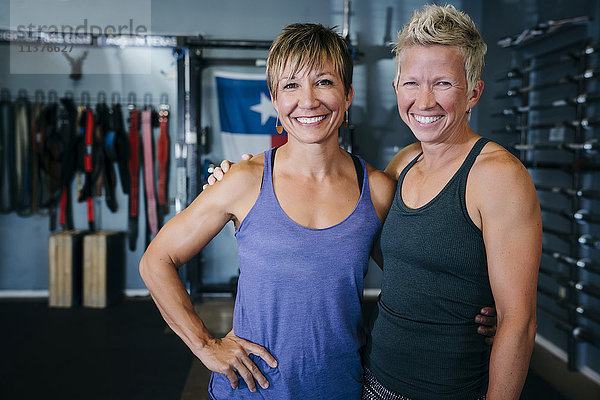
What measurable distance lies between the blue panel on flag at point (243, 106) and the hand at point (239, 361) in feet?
11.2

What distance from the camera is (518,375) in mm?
1050

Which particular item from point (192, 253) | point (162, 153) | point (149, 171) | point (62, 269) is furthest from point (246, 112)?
point (192, 253)

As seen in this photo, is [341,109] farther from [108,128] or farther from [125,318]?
[108,128]

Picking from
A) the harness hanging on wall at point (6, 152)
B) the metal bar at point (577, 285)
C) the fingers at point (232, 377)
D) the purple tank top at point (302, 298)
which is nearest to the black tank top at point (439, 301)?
the purple tank top at point (302, 298)

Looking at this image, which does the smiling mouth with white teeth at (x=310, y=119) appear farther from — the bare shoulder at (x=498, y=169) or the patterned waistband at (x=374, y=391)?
the patterned waistband at (x=374, y=391)

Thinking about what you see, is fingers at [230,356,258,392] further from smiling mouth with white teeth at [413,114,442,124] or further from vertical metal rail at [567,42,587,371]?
vertical metal rail at [567,42,587,371]

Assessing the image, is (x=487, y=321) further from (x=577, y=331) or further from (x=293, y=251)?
(x=577, y=331)

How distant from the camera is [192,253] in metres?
1.31

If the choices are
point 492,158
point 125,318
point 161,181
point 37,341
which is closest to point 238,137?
point 161,181

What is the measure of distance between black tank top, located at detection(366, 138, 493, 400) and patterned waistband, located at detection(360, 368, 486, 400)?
17 mm

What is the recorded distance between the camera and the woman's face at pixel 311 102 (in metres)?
1.22

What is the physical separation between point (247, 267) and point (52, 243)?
3.83 meters

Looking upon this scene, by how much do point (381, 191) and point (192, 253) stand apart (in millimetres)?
577

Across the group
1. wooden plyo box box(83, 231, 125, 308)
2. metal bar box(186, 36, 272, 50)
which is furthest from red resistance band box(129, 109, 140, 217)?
metal bar box(186, 36, 272, 50)
